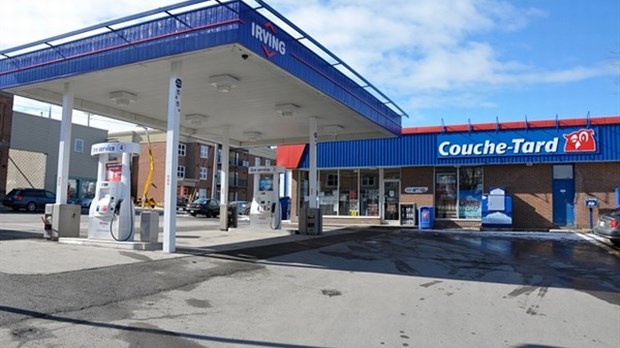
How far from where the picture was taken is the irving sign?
22.7 meters

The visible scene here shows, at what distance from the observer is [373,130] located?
20.9 m

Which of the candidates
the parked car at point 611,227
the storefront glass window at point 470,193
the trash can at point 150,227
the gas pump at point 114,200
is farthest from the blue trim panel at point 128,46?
the storefront glass window at point 470,193

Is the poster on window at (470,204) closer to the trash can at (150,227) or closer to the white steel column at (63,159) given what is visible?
the trash can at (150,227)

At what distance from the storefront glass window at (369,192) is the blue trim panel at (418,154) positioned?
804 mm

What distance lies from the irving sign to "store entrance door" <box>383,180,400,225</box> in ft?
10.7

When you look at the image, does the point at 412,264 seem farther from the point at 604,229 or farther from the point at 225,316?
the point at 604,229

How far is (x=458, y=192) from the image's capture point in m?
25.3

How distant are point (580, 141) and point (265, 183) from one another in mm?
14777

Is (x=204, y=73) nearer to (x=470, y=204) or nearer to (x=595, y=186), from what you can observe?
(x=470, y=204)

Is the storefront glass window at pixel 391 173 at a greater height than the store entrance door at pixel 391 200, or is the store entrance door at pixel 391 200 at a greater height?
the storefront glass window at pixel 391 173

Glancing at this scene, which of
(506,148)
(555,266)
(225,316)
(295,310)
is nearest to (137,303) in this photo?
(225,316)

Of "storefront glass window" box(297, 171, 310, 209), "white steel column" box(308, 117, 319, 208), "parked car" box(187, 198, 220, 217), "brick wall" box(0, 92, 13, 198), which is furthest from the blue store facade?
"brick wall" box(0, 92, 13, 198)

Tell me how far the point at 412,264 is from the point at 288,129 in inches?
467

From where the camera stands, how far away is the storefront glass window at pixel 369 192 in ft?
90.7
